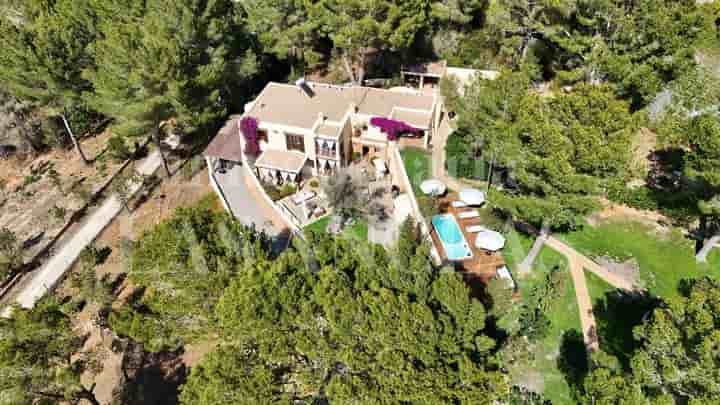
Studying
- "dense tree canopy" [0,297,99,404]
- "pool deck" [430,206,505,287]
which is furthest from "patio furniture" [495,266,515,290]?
"dense tree canopy" [0,297,99,404]

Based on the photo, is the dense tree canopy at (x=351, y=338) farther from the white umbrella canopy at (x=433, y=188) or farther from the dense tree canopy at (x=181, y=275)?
the white umbrella canopy at (x=433, y=188)

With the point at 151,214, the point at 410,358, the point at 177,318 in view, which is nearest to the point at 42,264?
the point at 151,214

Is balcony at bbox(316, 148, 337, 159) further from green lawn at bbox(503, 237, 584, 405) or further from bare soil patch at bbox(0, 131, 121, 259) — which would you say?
bare soil patch at bbox(0, 131, 121, 259)

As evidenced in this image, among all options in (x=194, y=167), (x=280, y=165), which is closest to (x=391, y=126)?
(x=280, y=165)

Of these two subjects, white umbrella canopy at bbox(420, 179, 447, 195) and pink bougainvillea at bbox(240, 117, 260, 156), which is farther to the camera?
pink bougainvillea at bbox(240, 117, 260, 156)

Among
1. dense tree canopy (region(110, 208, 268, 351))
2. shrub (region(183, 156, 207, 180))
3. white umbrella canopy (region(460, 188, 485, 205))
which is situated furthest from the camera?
shrub (region(183, 156, 207, 180))

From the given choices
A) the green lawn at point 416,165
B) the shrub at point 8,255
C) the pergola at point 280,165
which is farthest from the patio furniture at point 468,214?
the shrub at point 8,255
